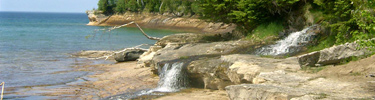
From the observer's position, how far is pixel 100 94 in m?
15.0

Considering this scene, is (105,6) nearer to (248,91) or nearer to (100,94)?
(100,94)

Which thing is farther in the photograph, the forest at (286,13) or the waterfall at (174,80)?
the forest at (286,13)

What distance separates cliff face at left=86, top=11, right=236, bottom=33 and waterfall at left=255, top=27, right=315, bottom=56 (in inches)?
1159

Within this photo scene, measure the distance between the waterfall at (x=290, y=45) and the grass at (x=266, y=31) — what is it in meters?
1.60

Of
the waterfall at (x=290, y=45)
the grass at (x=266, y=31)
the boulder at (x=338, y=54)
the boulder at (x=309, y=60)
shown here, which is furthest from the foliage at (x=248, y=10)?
the boulder at (x=338, y=54)

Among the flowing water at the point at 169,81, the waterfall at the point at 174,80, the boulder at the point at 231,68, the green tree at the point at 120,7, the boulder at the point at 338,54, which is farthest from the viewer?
the green tree at the point at 120,7

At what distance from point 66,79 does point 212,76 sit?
711 centimetres

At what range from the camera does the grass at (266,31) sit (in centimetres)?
2033

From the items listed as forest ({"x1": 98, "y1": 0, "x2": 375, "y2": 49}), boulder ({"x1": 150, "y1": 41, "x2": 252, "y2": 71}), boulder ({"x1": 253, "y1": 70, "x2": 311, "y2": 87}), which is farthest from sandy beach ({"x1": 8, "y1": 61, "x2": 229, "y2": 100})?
forest ({"x1": 98, "y1": 0, "x2": 375, "y2": 49})

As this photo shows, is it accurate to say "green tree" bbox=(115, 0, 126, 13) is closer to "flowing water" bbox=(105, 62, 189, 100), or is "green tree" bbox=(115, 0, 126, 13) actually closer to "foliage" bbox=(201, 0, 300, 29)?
"foliage" bbox=(201, 0, 300, 29)

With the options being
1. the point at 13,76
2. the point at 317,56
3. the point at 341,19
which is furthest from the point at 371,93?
the point at 13,76

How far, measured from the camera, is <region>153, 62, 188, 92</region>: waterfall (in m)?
15.2

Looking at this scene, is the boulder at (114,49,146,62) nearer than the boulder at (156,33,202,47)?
No

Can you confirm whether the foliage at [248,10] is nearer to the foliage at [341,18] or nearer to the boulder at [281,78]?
the foliage at [341,18]
